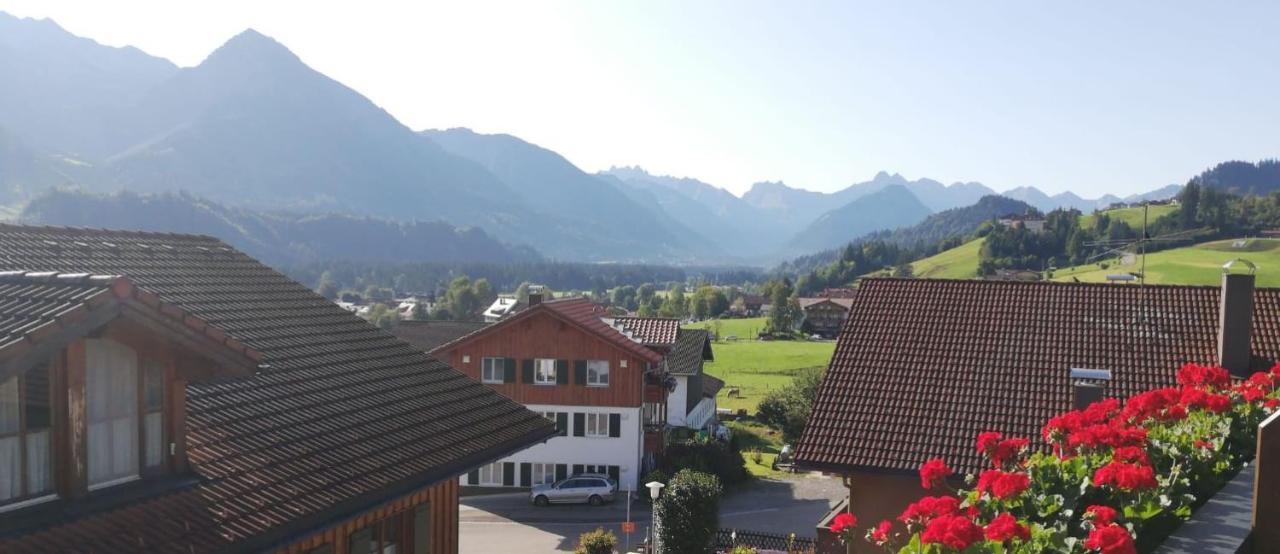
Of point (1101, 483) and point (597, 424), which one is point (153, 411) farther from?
point (597, 424)

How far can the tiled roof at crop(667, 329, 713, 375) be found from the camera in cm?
4625

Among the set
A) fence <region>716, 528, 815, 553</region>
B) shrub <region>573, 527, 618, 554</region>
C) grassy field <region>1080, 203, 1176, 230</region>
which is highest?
grassy field <region>1080, 203, 1176, 230</region>

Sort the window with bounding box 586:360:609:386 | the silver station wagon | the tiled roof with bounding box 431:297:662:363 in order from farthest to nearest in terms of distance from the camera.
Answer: the window with bounding box 586:360:609:386, the tiled roof with bounding box 431:297:662:363, the silver station wagon

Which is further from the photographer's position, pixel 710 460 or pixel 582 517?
pixel 710 460

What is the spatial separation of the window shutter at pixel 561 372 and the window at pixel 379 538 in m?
25.2

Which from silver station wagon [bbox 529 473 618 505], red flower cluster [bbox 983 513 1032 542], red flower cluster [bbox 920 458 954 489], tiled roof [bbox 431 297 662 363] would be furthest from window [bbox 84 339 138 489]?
tiled roof [bbox 431 297 662 363]

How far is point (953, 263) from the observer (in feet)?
497

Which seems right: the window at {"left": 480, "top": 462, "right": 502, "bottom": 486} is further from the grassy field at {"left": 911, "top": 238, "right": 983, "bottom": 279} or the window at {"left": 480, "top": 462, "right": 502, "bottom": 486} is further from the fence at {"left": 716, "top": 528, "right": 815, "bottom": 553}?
the grassy field at {"left": 911, "top": 238, "right": 983, "bottom": 279}

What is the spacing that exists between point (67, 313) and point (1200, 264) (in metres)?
101

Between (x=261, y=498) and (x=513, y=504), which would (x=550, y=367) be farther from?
(x=261, y=498)

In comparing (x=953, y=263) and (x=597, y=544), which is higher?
(x=953, y=263)

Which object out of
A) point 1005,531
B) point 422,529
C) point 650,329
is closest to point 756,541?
point 422,529

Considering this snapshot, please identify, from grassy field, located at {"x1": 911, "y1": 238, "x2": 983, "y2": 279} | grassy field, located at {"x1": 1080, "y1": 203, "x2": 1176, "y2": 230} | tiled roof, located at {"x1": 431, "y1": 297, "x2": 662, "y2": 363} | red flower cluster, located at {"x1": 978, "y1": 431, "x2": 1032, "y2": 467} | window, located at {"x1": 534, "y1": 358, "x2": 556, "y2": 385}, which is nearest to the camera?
red flower cluster, located at {"x1": 978, "y1": 431, "x2": 1032, "y2": 467}

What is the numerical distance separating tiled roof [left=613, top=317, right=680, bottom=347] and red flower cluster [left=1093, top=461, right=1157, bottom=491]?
114ft
